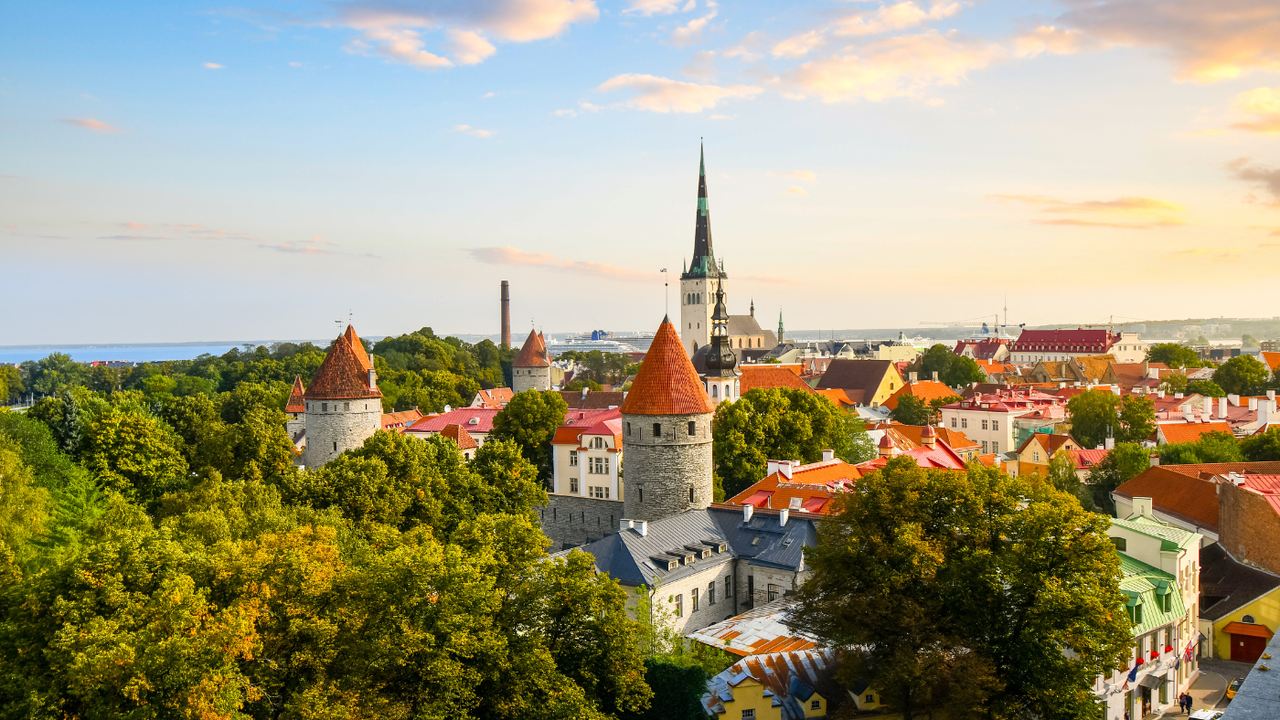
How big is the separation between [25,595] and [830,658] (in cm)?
1838

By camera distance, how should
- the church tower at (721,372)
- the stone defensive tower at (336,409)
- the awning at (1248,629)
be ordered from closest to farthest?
the awning at (1248,629) < the stone defensive tower at (336,409) < the church tower at (721,372)

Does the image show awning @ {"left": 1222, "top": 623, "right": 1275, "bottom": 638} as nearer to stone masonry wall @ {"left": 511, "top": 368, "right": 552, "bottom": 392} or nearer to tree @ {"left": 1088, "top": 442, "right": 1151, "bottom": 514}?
tree @ {"left": 1088, "top": 442, "right": 1151, "bottom": 514}

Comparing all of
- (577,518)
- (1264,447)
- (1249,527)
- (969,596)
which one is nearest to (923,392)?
(1264,447)

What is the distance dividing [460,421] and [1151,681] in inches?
1865

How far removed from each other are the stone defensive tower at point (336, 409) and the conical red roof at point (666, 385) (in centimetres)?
1799

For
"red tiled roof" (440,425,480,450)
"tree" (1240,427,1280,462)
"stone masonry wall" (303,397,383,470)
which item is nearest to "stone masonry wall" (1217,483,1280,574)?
"tree" (1240,427,1280,462)

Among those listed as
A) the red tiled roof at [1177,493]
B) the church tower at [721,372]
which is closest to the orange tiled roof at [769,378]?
the church tower at [721,372]

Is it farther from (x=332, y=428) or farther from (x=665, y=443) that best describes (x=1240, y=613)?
(x=332, y=428)

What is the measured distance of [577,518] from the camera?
42.3 meters

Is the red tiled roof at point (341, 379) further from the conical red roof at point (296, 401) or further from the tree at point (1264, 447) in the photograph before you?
the tree at point (1264, 447)

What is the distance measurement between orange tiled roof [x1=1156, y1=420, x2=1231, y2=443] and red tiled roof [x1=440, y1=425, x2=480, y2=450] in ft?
140

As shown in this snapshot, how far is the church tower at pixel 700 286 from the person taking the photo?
120m

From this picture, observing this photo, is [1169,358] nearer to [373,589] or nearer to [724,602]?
[724,602]

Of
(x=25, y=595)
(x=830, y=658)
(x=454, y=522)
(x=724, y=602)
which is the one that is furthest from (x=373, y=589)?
(x=454, y=522)
